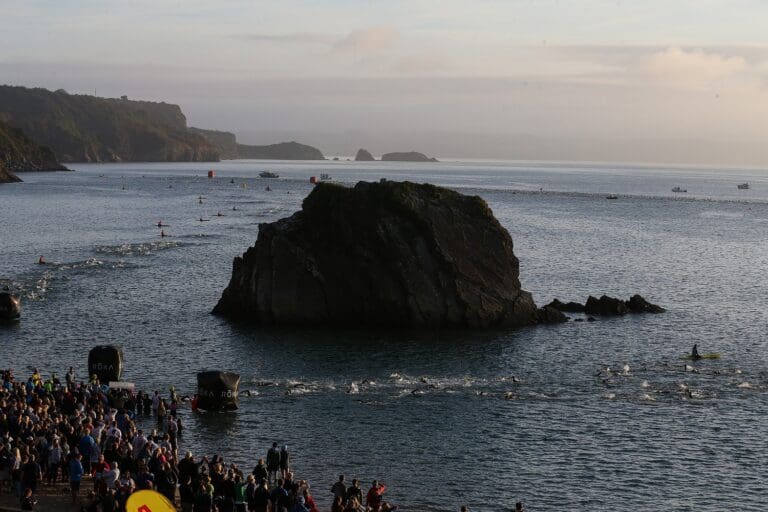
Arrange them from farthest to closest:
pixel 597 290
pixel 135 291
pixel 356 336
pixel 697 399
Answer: pixel 597 290
pixel 135 291
pixel 356 336
pixel 697 399

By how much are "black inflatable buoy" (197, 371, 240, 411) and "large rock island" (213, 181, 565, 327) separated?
2363cm

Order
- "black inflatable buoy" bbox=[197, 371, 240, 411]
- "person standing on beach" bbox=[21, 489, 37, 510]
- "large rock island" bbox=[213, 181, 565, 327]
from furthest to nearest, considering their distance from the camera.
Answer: "large rock island" bbox=[213, 181, 565, 327] → "black inflatable buoy" bbox=[197, 371, 240, 411] → "person standing on beach" bbox=[21, 489, 37, 510]

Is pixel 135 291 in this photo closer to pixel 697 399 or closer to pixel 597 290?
pixel 597 290

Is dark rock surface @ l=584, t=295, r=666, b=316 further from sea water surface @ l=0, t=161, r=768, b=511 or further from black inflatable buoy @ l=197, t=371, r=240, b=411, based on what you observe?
black inflatable buoy @ l=197, t=371, r=240, b=411

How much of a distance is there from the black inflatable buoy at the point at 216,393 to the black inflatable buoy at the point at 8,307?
29.1m

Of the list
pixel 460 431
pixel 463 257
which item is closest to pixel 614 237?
pixel 463 257

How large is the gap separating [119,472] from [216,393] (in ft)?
53.4

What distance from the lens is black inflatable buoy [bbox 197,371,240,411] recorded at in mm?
49906

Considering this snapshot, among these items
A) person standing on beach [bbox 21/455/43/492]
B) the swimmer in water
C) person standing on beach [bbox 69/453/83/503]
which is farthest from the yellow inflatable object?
the swimmer in water

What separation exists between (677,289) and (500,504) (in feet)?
226

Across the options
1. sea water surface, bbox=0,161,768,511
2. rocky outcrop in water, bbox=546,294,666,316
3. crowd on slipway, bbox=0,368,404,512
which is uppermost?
rocky outcrop in water, bbox=546,294,666,316

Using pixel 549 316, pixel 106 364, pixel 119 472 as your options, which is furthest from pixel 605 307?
pixel 119 472

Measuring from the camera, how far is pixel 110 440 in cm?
3647

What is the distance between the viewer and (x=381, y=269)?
74500 millimetres
